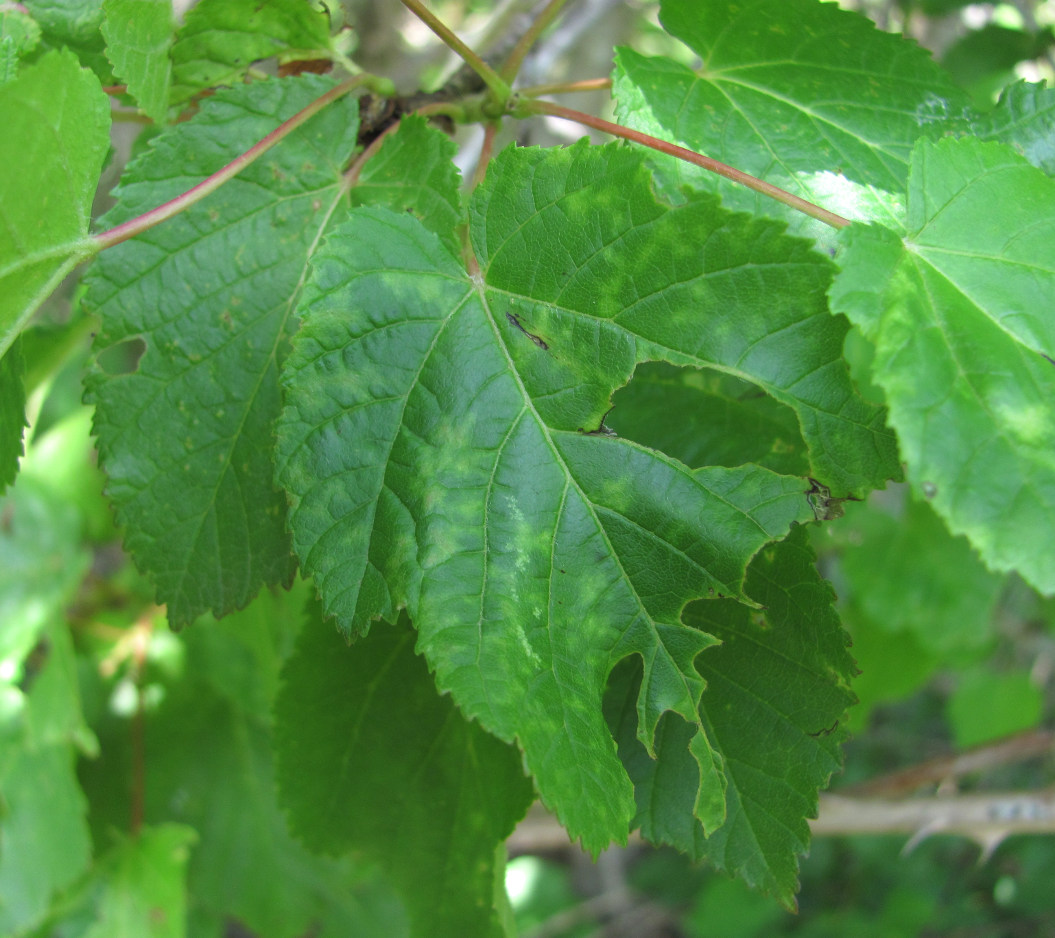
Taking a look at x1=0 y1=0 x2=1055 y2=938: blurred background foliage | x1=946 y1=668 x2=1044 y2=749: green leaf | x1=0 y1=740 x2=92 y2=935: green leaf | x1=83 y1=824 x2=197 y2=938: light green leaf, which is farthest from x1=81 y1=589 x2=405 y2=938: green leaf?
x1=946 y1=668 x2=1044 y2=749: green leaf

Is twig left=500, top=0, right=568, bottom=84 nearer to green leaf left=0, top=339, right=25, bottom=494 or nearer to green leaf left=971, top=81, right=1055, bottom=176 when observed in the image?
green leaf left=971, top=81, right=1055, bottom=176

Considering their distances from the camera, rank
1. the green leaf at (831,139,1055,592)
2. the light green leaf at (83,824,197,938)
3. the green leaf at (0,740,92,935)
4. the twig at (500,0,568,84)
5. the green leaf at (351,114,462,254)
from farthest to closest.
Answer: the light green leaf at (83,824,197,938) → the green leaf at (0,740,92,935) → the twig at (500,0,568,84) → the green leaf at (351,114,462,254) → the green leaf at (831,139,1055,592)

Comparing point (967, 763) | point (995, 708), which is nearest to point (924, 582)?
point (967, 763)

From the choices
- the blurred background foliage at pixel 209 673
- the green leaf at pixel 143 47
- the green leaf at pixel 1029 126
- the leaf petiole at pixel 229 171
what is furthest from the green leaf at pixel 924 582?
the green leaf at pixel 143 47

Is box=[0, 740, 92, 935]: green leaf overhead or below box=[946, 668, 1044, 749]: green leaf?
overhead

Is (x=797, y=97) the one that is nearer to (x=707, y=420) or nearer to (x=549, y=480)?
(x=707, y=420)

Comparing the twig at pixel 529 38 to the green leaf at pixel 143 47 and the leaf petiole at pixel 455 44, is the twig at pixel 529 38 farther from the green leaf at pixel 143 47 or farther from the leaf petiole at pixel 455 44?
the green leaf at pixel 143 47
